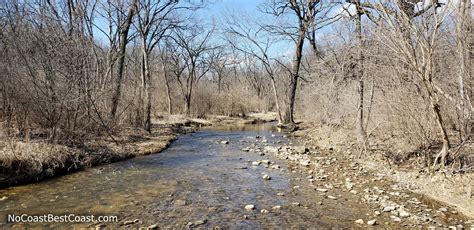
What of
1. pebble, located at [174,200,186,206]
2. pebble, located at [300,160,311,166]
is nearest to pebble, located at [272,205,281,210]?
pebble, located at [174,200,186,206]

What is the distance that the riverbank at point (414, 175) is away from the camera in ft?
22.5

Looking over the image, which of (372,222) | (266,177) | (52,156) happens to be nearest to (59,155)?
(52,156)

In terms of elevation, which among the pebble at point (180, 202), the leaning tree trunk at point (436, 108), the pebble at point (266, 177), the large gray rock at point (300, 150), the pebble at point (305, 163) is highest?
the leaning tree trunk at point (436, 108)

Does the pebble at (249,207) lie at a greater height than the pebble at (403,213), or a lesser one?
greater

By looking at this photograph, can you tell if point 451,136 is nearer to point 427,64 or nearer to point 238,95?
point 427,64

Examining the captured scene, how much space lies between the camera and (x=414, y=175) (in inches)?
333

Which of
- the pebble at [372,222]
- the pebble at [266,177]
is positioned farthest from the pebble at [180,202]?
the pebble at [372,222]

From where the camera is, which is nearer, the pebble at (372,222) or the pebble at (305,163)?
the pebble at (372,222)

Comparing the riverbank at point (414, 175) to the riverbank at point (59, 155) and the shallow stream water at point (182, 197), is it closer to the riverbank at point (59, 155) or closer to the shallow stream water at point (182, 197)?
the shallow stream water at point (182, 197)

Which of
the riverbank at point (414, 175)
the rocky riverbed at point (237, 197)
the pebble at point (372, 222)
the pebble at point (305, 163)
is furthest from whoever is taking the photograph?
the pebble at point (305, 163)

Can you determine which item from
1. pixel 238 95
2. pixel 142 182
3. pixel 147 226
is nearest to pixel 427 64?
pixel 147 226

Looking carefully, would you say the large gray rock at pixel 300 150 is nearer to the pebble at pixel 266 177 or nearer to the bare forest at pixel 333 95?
the bare forest at pixel 333 95

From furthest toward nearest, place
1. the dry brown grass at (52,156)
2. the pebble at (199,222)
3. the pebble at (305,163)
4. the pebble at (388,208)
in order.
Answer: the pebble at (305,163)
the dry brown grass at (52,156)
the pebble at (388,208)
the pebble at (199,222)

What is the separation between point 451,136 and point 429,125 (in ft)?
2.15
